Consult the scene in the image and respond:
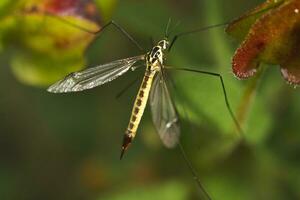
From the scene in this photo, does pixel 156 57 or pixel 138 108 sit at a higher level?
pixel 156 57

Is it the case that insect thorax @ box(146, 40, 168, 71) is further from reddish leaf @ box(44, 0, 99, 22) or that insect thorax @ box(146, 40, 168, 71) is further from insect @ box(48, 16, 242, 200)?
reddish leaf @ box(44, 0, 99, 22)

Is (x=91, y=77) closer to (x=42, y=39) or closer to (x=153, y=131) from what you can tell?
(x=42, y=39)

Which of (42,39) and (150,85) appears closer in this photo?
(42,39)

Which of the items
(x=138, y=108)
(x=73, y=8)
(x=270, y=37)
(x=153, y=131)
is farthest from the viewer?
(x=153, y=131)

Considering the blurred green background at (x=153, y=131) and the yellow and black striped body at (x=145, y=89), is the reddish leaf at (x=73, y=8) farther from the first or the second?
the yellow and black striped body at (x=145, y=89)

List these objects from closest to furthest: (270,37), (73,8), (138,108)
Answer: (270,37), (73,8), (138,108)

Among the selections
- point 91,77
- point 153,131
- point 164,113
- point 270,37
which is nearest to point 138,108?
point 164,113

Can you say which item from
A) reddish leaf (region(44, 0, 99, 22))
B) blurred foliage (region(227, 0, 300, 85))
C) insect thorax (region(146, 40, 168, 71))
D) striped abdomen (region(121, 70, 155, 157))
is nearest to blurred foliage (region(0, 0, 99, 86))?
reddish leaf (region(44, 0, 99, 22))
